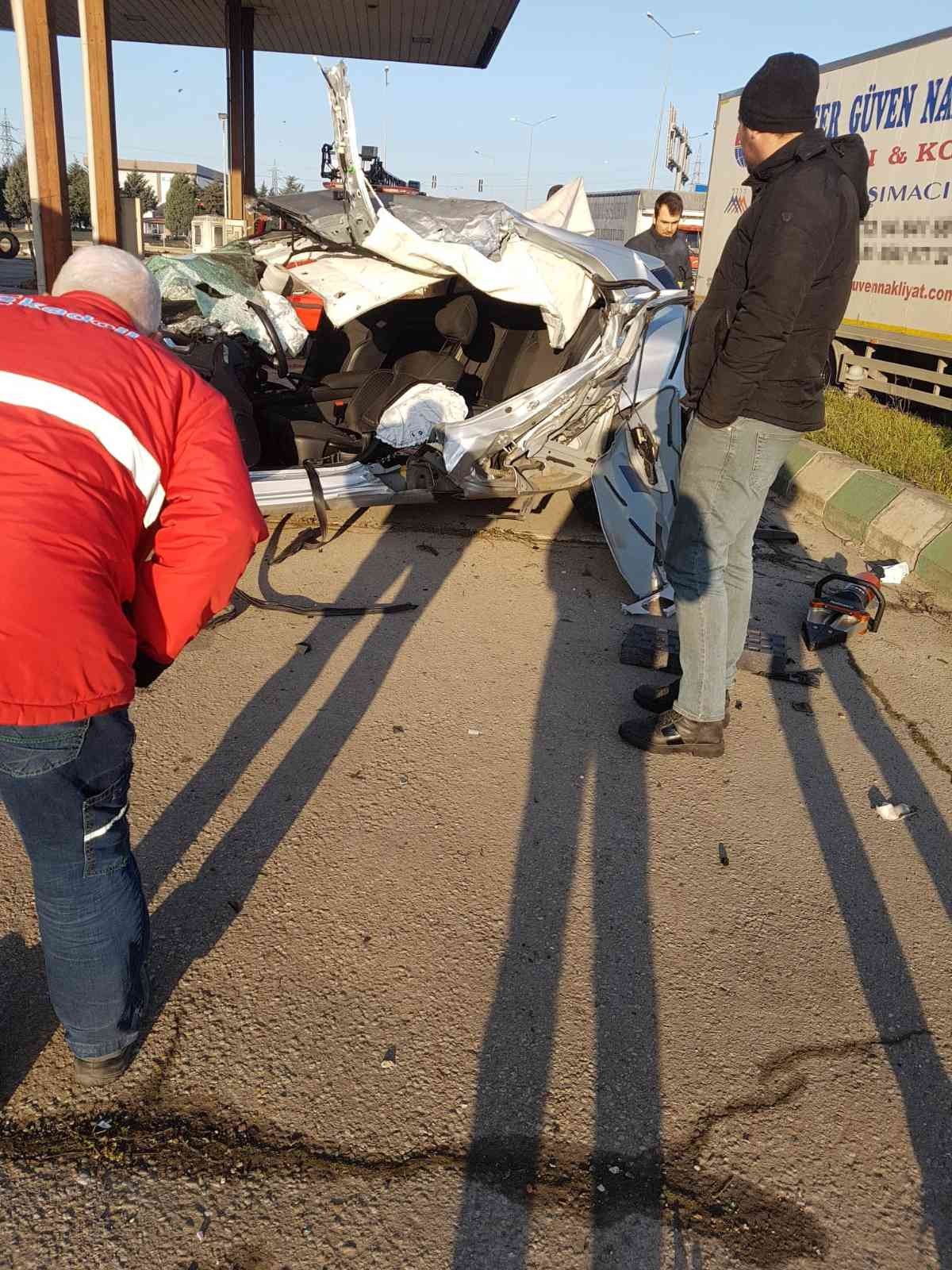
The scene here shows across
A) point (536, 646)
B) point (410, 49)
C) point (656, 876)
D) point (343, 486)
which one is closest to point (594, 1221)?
point (656, 876)

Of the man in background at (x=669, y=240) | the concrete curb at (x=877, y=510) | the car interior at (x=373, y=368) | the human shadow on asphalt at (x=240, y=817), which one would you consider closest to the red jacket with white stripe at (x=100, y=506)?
the human shadow on asphalt at (x=240, y=817)


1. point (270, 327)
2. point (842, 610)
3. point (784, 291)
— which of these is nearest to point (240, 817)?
point (784, 291)

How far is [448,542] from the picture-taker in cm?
592

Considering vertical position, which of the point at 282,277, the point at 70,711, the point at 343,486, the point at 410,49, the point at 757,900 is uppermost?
the point at 410,49

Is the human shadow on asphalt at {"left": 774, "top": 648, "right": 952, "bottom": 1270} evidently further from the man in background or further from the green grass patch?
the man in background

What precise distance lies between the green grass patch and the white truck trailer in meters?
0.79

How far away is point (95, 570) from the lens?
1.79 m

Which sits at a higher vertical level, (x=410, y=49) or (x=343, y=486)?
(x=410, y=49)

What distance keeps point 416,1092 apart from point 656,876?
1.11 meters

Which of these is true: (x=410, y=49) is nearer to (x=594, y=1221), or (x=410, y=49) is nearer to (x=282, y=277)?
(x=282, y=277)

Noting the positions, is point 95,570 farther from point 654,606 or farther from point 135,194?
point 135,194

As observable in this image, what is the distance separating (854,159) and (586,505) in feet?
10.9

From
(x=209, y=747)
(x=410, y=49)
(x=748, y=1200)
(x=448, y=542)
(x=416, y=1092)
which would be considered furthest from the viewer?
(x=410, y=49)

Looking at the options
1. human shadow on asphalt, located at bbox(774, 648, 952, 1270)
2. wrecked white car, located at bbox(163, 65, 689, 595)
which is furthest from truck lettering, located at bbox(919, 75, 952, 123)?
human shadow on asphalt, located at bbox(774, 648, 952, 1270)
